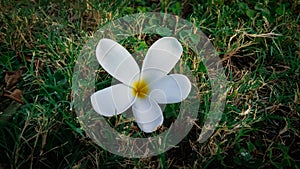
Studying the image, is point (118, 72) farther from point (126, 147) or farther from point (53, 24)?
point (53, 24)

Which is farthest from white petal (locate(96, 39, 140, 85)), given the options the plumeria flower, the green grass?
the green grass

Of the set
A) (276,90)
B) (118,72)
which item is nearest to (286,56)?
(276,90)

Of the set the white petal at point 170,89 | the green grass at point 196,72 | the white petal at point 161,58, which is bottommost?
the green grass at point 196,72

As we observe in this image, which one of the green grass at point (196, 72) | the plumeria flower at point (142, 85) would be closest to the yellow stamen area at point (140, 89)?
the plumeria flower at point (142, 85)

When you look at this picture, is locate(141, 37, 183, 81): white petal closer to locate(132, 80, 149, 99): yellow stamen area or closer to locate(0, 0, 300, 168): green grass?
locate(132, 80, 149, 99): yellow stamen area

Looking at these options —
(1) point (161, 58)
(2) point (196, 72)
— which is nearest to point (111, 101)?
(1) point (161, 58)

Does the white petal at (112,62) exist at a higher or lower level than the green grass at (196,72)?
higher

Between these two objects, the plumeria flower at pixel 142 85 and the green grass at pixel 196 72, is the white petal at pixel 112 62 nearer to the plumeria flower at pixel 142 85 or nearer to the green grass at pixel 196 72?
the plumeria flower at pixel 142 85
